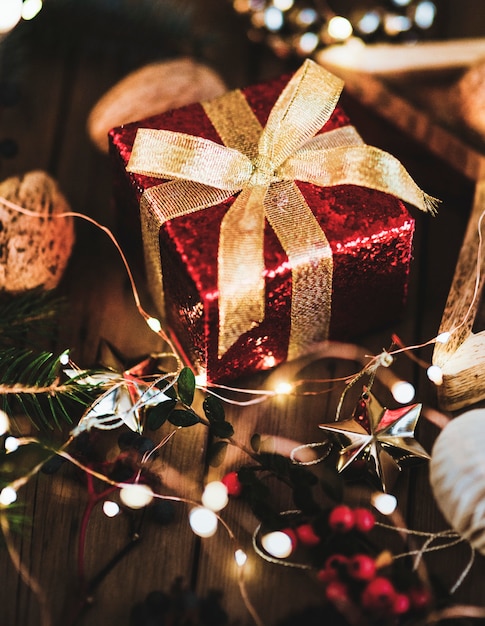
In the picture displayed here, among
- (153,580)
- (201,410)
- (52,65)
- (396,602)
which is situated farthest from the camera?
(52,65)

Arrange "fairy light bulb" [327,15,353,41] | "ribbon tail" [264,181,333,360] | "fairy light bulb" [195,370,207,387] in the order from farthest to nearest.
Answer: "fairy light bulb" [327,15,353,41], "fairy light bulb" [195,370,207,387], "ribbon tail" [264,181,333,360]

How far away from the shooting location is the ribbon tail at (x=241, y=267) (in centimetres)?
84

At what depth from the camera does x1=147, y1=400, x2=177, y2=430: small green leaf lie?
35.4 inches

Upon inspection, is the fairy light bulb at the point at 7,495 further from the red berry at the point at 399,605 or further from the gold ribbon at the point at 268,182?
the red berry at the point at 399,605

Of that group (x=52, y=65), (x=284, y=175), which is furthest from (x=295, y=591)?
(x=52, y=65)

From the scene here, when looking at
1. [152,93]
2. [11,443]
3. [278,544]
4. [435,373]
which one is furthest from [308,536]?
[152,93]

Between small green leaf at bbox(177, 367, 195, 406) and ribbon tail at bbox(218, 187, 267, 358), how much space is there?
6 cm

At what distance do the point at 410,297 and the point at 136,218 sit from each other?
0.41 m

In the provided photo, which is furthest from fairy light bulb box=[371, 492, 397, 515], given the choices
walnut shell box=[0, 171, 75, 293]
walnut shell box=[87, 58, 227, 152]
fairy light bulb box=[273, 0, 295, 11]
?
fairy light bulb box=[273, 0, 295, 11]

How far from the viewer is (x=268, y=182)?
90 cm

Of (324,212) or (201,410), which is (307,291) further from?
(201,410)

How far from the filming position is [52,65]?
1265 mm

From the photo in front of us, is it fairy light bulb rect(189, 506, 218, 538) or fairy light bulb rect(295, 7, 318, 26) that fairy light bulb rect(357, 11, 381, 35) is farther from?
fairy light bulb rect(189, 506, 218, 538)

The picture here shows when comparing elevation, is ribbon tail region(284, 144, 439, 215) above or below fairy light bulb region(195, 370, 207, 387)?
above
